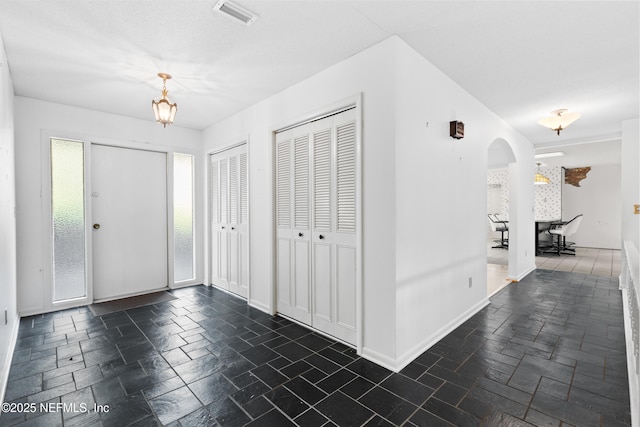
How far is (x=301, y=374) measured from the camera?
226 centimetres

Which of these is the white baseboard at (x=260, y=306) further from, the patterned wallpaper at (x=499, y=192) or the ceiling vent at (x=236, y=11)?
the patterned wallpaper at (x=499, y=192)

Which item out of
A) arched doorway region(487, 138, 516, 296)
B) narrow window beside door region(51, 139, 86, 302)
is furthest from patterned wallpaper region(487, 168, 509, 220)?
narrow window beside door region(51, 139, 86, 302)

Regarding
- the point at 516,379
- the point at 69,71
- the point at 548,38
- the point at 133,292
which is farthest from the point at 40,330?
the point at 548,38

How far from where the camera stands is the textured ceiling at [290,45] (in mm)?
2029

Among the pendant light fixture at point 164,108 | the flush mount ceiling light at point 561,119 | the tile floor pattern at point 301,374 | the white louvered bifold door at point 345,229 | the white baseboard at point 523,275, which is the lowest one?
the tile floor pattern at point 301,374

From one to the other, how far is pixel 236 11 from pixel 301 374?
8.60 feet

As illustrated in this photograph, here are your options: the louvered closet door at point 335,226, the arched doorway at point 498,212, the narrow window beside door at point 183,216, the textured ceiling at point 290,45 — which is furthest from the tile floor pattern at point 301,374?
the textured ceiling at point 290,45

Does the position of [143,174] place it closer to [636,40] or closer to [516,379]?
[516,379]

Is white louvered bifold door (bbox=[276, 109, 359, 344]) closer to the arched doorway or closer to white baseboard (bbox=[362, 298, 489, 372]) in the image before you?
white baseboard (bbox=[362, 298, 489, 372])

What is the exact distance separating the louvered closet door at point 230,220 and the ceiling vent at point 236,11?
2.09 m

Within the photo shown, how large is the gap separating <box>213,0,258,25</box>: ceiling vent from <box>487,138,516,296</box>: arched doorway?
3758 mm

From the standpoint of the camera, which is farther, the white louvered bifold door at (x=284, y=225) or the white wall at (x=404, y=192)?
the white louvered bifold door at (x=284, y=225)

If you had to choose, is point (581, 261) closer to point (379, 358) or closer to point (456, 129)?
point (456, 129)

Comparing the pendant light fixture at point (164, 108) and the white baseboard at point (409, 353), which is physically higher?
the pendant light fixture at point (164, 108)
